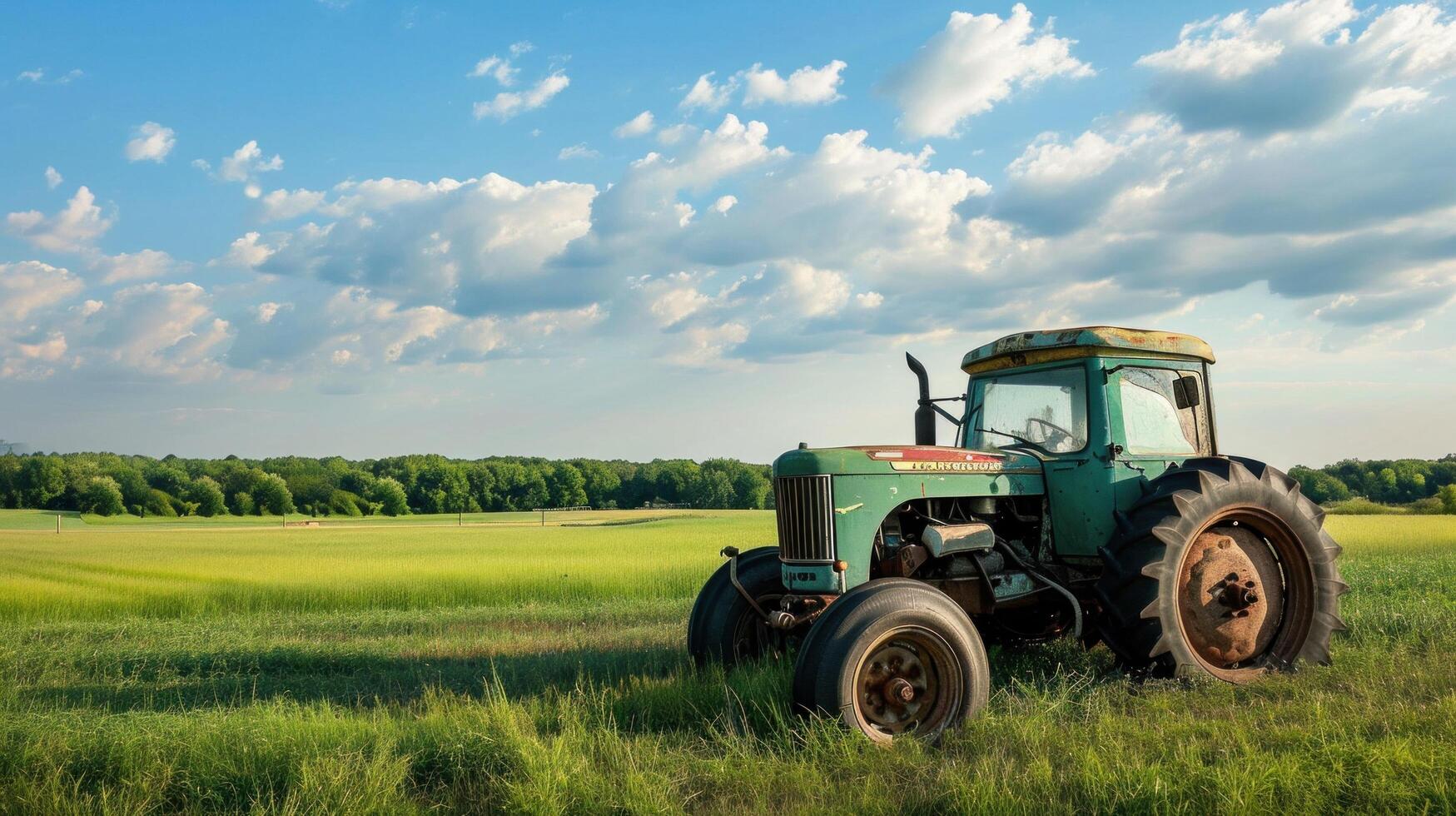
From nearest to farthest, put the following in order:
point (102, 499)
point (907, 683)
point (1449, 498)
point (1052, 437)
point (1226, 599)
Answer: point (907, 683)
point (1226, 599)
point (1052, 437)
point (1449, 498)
point (102, 499)

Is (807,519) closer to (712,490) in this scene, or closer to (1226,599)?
(1226,599)

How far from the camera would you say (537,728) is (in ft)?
17.6

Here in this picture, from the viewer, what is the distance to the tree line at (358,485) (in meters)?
61.9

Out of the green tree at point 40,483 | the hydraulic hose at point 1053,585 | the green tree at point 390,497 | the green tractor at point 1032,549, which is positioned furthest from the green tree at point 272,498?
the hydraulic hose at point 1053,585

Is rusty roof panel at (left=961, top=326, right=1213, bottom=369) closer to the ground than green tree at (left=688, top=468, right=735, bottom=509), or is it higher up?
higher up

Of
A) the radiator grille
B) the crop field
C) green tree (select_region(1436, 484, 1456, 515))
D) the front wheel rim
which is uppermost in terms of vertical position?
the radiator grille

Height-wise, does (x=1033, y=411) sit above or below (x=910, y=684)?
above

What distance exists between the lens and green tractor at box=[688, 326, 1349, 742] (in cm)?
510

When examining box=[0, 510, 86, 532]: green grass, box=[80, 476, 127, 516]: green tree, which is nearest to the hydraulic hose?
box=[0, 510, 86, 532]: green grass

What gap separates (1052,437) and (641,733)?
11.3 ft

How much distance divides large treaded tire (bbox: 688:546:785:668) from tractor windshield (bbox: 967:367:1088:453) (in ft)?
5.92

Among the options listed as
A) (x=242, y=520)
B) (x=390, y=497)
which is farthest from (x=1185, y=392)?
(x=390, y=497)

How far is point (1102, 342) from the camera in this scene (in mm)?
6359

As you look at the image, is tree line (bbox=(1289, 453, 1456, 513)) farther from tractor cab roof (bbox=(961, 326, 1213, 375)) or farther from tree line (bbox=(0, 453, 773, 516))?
tractor cab roof (bbox=(961, 326, 1213, 375))
